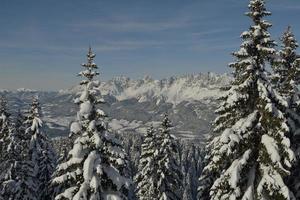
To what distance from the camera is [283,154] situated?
2045 centimetres

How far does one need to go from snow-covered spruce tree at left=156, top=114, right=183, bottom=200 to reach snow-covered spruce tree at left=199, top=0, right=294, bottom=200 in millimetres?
18541

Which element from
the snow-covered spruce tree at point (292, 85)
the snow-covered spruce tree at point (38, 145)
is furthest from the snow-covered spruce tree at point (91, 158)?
the snow-covered spruce tree at point (38, 145)

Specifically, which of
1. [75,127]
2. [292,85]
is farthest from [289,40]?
[75,127]

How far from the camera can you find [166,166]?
40.9 m

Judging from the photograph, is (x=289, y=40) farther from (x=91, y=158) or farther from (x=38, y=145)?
(x=38, y=145)

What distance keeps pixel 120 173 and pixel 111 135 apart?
264 centimetres

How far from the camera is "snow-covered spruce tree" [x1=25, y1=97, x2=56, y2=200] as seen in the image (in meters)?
45.3

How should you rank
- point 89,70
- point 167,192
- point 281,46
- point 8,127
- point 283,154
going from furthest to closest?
point 8,127 → point 167,192 → point 281,46 → point 89,70 → point 283,154

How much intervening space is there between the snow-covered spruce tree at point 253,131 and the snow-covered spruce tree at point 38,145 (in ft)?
→ 88.0

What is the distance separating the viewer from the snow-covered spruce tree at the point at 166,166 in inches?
1619

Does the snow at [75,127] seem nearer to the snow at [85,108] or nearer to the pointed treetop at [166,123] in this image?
the snow at [85,108]

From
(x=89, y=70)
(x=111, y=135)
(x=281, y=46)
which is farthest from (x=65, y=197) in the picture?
(x=281, y=46)

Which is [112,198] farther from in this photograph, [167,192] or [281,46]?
[167,192]

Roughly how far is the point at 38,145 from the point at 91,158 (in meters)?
25.8
